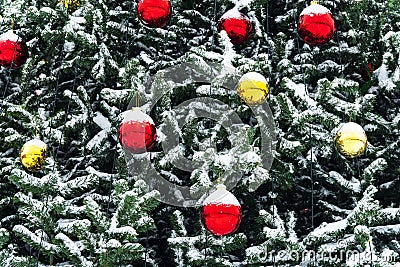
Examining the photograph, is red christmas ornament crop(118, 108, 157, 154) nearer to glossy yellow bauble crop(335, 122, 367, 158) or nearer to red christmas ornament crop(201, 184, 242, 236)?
red christmas ornament crop(201, 184, 242, 236)

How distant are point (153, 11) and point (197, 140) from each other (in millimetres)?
667

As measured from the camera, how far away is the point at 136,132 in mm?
2504

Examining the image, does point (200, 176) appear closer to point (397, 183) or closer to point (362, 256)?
point (362, 256)

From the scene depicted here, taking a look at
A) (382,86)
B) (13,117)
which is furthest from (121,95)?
(382,86)

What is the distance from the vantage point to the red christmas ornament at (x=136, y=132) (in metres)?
2.51

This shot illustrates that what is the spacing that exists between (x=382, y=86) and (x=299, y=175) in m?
0.63

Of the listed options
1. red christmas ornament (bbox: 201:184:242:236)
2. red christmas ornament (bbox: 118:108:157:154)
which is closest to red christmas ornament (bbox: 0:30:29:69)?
red christmas ornament (bbox: 118:108:157:154)

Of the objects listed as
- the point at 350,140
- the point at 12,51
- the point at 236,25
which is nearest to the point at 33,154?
the point at 12,51

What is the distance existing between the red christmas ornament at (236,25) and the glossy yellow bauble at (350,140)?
0.75 metres

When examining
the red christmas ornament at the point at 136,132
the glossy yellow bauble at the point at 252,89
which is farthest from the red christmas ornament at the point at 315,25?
the red christmas ornament at the point at 136,132

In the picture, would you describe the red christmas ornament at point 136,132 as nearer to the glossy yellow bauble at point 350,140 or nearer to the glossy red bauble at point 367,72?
the glossy yellow bauble at point 350,140

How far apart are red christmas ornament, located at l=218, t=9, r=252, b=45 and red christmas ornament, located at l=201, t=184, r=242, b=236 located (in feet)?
3.23

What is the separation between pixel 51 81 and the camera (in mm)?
3357

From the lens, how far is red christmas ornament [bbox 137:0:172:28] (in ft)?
9.30
